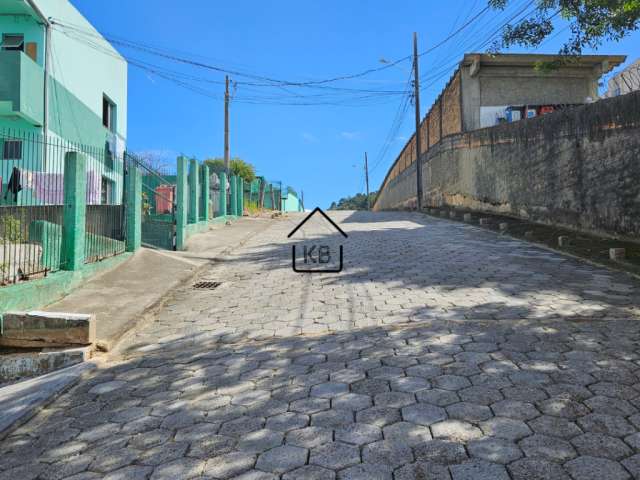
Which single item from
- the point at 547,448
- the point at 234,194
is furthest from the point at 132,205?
the point at 234,194

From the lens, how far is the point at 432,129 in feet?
75.9

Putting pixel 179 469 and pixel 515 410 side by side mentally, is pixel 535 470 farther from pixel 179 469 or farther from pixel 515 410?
pixel 179 469

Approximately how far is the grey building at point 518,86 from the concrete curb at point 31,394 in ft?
58.3

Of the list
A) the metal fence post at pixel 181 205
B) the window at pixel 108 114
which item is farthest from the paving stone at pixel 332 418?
the window at pixel 108 114

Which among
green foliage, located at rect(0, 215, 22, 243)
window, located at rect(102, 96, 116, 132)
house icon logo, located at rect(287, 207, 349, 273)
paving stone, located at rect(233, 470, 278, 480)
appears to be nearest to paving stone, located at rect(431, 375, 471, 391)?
paving stone, located at rect(233, 470, 278, 480)

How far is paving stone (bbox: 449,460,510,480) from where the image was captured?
206 cm

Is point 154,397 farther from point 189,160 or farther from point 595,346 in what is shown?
point 189,160

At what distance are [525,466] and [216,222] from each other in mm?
13189

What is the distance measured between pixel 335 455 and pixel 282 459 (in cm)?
28

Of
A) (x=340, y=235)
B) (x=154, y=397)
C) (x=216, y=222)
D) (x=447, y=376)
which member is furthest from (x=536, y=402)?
(x=216, y=222)

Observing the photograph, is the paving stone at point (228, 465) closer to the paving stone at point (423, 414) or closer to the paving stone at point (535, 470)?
the paving stone at point (423, 414)

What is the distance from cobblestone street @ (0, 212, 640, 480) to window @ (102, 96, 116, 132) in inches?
541

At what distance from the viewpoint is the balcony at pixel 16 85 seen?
1052 centimetres

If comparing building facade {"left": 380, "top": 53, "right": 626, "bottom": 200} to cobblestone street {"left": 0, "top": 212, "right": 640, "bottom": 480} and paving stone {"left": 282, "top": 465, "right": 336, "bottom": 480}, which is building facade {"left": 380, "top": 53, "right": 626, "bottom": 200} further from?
paving stone {"left": 282, "top": 465, "right": 336, "bottom": 480}
